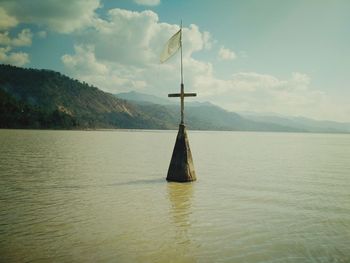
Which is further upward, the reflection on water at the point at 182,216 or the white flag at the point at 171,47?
the white flag at the point at 171,47

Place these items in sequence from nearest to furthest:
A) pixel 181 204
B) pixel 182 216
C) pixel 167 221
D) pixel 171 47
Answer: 1. pixel 167 221
2. pixel 182 216
3. pixel 181 204
4. pixel 171 47

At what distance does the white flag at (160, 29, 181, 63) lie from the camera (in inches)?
669

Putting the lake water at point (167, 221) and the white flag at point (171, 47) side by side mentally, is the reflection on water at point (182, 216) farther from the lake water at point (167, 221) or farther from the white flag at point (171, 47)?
the white flag at point (171, 47)

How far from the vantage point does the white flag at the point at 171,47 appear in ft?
55.8

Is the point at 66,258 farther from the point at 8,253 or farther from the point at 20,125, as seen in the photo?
the point at 20,125

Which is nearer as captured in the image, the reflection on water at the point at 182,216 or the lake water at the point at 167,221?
the lake water at the point at 167,221

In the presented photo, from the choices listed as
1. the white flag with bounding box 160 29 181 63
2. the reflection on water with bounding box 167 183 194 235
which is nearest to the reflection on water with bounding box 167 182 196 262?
the reflection on water with bounding box 167 183 194 235

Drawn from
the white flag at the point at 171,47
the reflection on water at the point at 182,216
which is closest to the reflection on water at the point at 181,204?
the reflection on water at the point at 182,216

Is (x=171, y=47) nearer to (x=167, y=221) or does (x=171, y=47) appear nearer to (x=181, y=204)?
(x=181, y=204)

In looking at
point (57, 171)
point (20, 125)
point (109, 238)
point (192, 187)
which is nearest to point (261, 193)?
point (192, 187)

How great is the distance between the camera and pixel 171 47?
56.4 feet

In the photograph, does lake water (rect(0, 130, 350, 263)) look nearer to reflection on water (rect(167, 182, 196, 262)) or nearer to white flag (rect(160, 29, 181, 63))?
reflection on water (rect(167, 182, 196, 262))

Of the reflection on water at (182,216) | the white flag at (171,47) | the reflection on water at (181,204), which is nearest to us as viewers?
the reflection on water at (182,216)

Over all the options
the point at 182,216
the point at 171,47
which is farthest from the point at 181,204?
the point at 171,47
